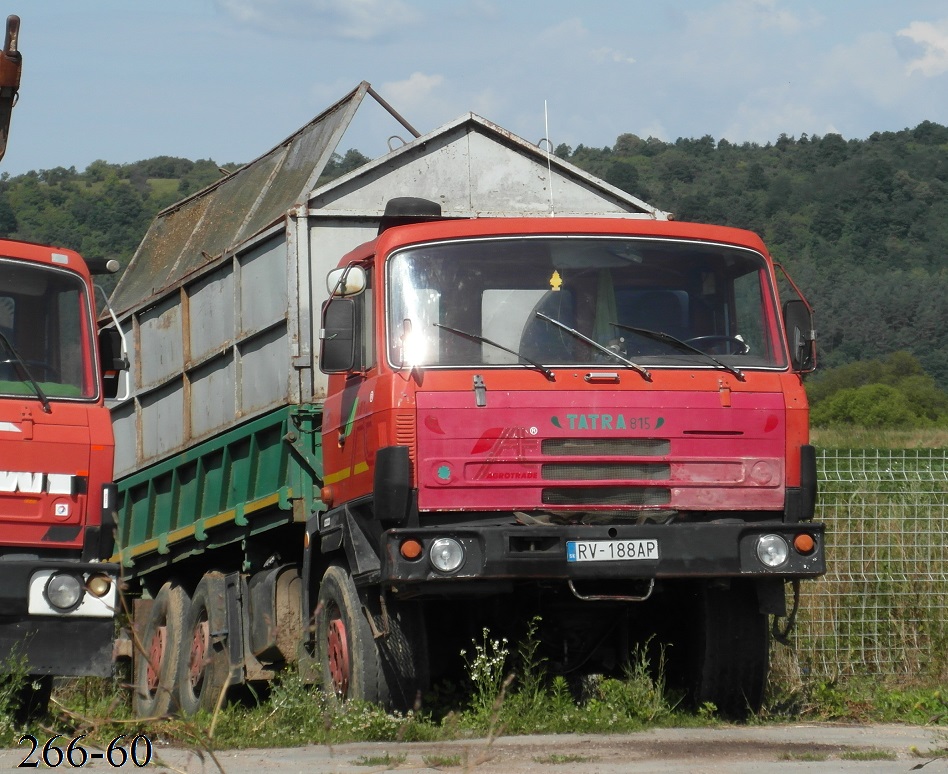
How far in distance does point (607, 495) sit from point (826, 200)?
194ft

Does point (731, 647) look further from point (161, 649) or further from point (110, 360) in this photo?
point (161, 649)

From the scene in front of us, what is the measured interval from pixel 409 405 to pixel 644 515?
130 centimetres

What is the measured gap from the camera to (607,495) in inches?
301

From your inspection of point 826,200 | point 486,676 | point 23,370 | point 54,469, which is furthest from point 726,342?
point 826,200

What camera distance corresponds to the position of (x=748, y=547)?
297 inches

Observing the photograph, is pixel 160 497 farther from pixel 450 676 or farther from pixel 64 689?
pixel 450 676

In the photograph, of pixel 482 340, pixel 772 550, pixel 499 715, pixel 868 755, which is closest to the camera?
pixel 868 755

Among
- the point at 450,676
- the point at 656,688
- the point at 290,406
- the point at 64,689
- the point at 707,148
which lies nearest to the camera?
the point at 656,688

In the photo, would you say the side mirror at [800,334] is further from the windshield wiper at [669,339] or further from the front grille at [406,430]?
the front grille at [406,430]

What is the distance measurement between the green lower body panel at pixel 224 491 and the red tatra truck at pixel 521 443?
4 cm

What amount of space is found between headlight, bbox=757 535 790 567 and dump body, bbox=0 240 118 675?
128 inches

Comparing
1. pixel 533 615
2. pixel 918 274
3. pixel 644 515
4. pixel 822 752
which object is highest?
pixel 918 274

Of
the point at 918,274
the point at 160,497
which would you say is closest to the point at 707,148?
the point at 918,274

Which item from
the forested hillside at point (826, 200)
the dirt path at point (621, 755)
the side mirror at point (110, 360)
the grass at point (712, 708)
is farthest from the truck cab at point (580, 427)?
the forested hillside at point (826, 200)
